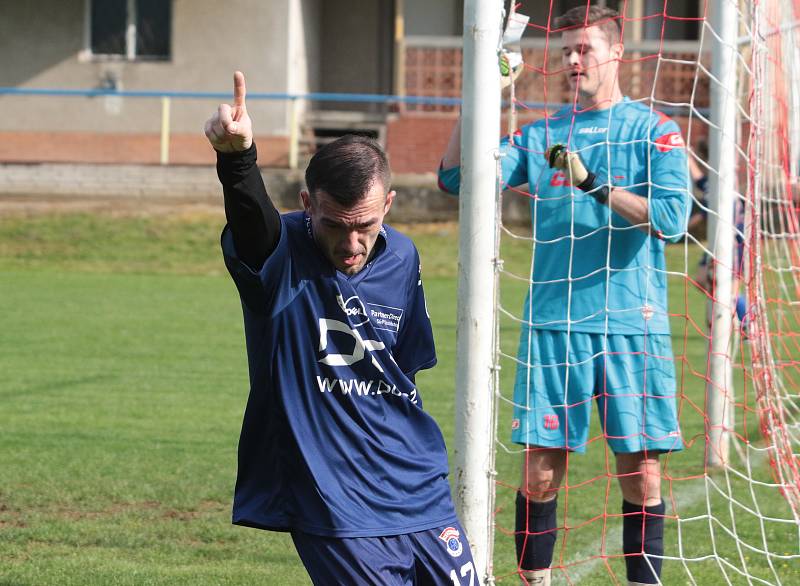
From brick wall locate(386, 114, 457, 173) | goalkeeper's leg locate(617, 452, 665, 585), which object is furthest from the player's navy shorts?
brick wall locate(386, 114, 457, 173)

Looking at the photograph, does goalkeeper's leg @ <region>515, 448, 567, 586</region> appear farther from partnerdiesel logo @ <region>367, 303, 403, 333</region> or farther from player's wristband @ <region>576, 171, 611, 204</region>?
partnerdiesel logo @ <region>367, 303, 403, 333</region>

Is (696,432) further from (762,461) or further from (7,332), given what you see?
(7,332)

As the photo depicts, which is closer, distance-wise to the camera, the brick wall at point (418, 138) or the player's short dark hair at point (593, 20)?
the player's short dark hair at point (593, 20)

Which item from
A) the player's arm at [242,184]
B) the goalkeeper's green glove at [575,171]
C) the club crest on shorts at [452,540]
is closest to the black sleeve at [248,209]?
the player's arm at [242,184]

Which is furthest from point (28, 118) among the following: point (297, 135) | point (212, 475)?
point (212, 475)

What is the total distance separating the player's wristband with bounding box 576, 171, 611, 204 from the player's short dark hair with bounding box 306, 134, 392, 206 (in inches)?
52.4

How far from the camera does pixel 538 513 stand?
14.6 ft

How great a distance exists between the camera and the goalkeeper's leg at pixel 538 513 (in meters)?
4.42

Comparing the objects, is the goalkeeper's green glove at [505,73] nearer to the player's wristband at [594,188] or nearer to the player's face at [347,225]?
the player's wristband at [594,188]

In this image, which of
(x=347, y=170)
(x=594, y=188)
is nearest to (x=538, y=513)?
(x=594, y=188)

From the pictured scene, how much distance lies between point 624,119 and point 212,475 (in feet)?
10.4

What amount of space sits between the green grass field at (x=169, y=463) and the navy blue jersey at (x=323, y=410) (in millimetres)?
1128

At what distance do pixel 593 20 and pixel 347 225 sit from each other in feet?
6.44

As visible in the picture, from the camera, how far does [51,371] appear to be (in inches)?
372
